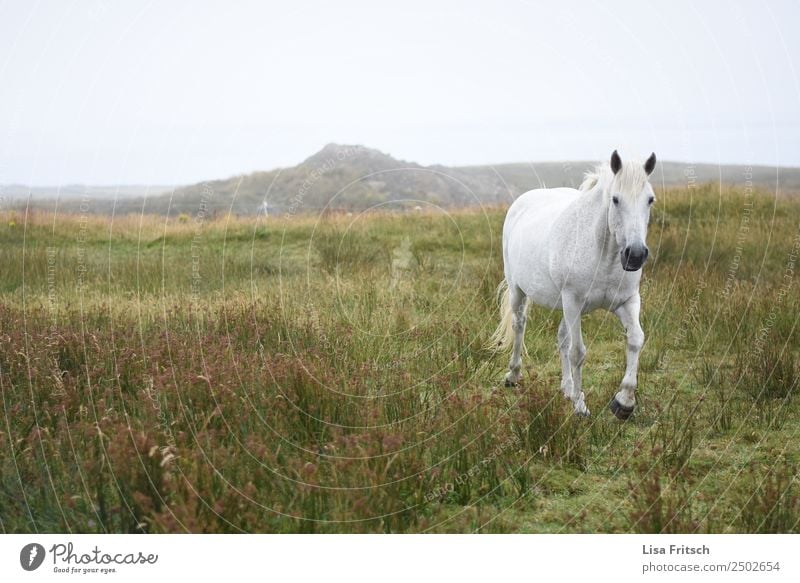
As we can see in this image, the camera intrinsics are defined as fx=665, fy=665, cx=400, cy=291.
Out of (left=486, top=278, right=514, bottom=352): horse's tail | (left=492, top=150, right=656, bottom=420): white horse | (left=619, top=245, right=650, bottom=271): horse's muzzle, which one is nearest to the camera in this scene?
(left=619, top=245, right=650, bottom=271): horse's muzzle

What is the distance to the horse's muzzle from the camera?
4.47m

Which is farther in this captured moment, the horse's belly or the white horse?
the horse's belly

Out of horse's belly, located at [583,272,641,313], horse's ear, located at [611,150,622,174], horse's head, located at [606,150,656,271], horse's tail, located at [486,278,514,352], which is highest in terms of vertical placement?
horse's ear, located at [611,150,622,174]

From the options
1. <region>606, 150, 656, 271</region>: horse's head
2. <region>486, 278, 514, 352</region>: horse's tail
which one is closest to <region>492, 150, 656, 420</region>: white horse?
<region>606, 150, 656, 271</region>: horse's head

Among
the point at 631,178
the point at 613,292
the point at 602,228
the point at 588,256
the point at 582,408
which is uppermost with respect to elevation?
the point at 631,178

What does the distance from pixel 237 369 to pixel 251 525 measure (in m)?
1.69

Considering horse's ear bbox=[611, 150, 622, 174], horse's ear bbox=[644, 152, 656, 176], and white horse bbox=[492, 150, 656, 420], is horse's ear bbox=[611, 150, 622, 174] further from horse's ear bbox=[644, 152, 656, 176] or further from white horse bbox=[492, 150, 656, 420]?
horse's ear bbox=[644, 152, 656, 176]

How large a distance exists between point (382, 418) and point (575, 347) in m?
1.90

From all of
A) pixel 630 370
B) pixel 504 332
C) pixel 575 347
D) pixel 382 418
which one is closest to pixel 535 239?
pixel 575 347

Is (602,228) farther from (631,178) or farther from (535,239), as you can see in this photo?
(535,239)

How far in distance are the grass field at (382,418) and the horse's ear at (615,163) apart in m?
1.72

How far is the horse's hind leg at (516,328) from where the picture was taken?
660cm

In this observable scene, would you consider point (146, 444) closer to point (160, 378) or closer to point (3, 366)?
point (160, 378)

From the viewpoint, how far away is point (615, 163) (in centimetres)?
458
